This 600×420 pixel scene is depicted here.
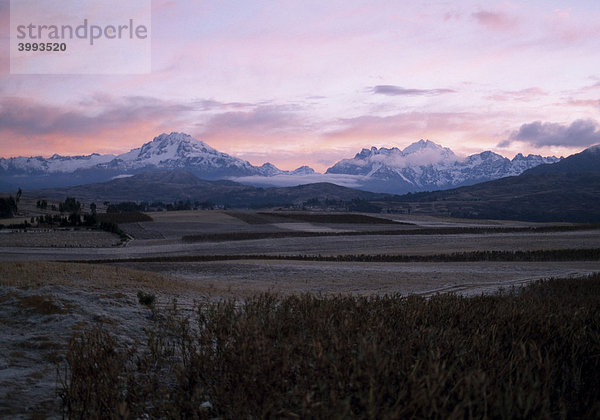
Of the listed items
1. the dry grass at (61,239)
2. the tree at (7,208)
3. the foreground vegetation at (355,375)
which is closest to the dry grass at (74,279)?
the foreground vegetation at (355,375)

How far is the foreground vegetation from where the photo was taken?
438 cm

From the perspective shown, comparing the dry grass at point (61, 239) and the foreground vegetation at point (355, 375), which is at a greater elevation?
the foreground vegetation at point (355, 375)

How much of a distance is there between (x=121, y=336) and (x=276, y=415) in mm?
6472

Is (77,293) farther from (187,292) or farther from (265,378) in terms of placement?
(265,378)

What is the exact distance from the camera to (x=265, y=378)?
16.7 ft

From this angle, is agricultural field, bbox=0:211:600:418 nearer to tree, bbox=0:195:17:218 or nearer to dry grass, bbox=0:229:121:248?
dry grass, bbox=0:229:121:248

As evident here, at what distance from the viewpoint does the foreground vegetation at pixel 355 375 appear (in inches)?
172

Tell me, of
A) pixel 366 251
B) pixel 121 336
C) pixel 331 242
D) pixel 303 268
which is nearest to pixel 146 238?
pixel 331 242

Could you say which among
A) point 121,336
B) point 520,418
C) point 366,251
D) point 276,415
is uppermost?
point 520,418

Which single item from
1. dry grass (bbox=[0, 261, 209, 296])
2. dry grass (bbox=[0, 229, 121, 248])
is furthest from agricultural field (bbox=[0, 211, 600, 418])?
dry grass (bbox=[0, 229, 121, 248])

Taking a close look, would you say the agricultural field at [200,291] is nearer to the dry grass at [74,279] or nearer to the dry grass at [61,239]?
the dry grass at [74,279]

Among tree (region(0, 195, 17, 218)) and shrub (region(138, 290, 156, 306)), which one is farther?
tree (region(0, 195, 17, 218))

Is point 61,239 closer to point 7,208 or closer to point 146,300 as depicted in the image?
point 146,300

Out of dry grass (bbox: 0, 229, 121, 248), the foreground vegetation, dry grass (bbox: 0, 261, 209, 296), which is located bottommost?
dry grass (bbox: 0, 229, 121, 248)
